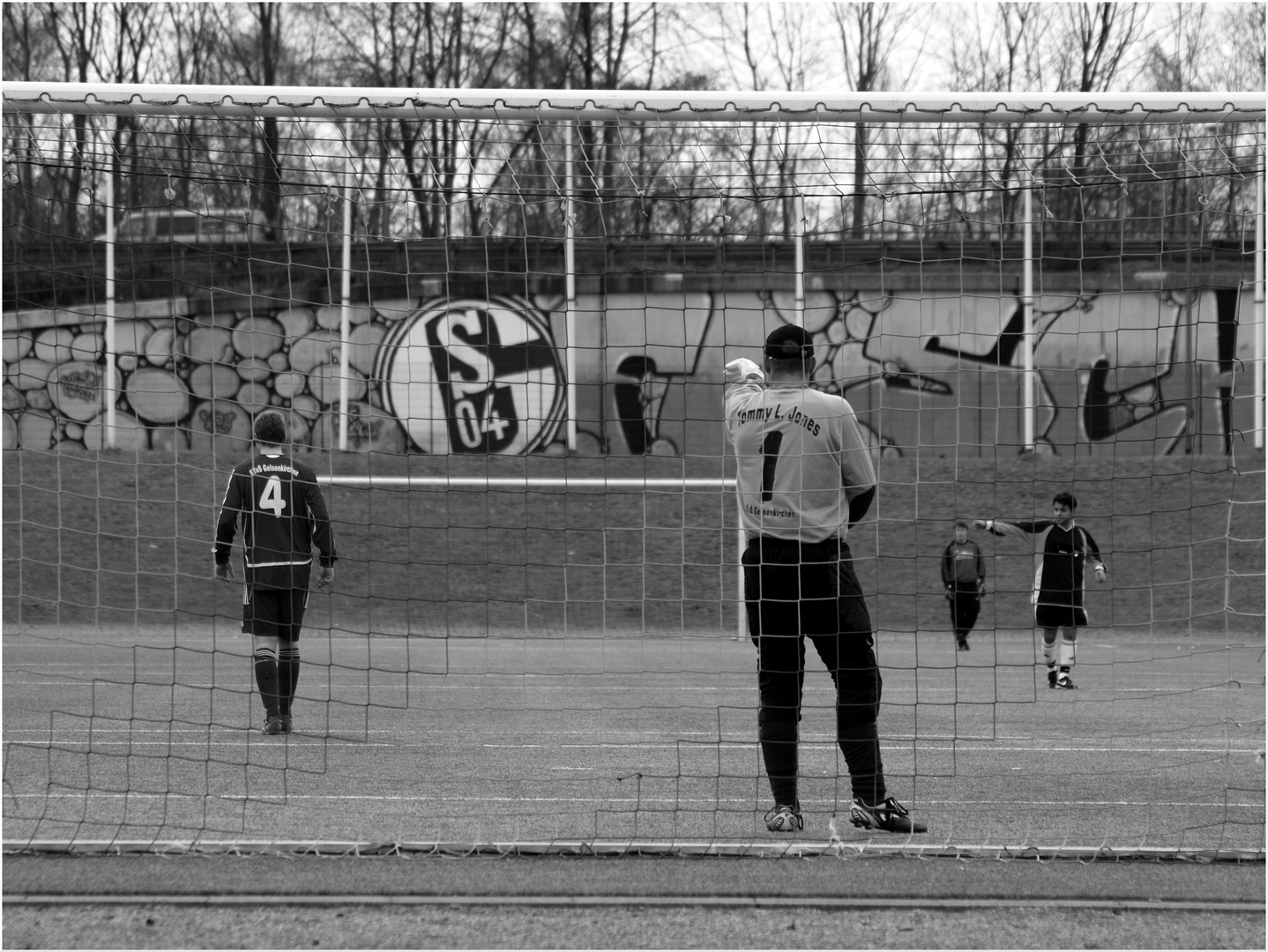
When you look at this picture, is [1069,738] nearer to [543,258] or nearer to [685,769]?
[685,769]

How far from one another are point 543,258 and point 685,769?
18.5 m

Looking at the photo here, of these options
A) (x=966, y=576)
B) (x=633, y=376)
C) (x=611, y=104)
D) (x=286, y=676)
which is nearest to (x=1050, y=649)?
(x=966, y=576)

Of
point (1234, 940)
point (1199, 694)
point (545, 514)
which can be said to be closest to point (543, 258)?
point (545, 514)

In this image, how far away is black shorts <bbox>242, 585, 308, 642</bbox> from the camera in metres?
7.37

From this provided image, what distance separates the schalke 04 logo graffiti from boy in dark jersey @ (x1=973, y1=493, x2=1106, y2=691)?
7.18m

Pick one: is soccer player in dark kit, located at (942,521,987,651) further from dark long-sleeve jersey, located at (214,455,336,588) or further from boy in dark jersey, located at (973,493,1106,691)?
dark long-sleeve jersey, located at (214,455,336,588)

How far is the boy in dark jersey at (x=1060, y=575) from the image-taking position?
10680mm

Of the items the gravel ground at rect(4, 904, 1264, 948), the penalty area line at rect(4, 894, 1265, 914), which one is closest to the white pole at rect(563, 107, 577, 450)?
the penalty area line at rect(4, 894, 1265, 914)

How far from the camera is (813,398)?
4.98 m

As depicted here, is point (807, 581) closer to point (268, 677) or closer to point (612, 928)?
point (612, 928)

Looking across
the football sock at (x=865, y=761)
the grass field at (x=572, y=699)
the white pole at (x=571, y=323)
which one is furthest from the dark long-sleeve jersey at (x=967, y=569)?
the football sock at (x=865, y=761)

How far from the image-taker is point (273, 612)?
7469 mm

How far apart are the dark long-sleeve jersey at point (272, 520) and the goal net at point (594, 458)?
15.3 inches

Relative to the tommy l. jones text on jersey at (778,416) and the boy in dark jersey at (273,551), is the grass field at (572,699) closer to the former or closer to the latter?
the boy in dark jersey at (273,551)
